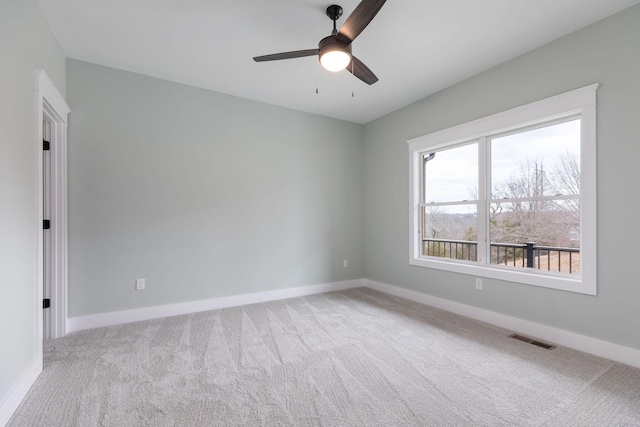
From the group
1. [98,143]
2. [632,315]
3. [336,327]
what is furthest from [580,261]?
[98,143]

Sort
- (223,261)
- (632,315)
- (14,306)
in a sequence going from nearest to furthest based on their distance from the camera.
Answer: (14,306), (632,315), (223,261)

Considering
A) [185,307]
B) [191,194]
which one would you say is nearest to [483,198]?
[191,194]

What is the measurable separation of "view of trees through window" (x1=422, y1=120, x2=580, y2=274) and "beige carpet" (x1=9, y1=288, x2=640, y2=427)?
0.86 m

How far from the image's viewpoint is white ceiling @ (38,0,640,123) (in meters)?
2.15

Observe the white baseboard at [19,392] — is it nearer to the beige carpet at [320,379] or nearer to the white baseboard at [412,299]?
the beige carpet at [320,379]

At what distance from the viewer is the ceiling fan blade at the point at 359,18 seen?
1.62 meters

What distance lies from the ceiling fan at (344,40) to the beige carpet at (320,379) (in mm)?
2329

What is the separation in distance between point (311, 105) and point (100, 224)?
296cm

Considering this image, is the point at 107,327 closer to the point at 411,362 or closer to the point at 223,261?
the point at 223,261

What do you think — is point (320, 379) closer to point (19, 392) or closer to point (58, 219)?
point (19, 392)

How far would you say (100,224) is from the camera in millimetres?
2947

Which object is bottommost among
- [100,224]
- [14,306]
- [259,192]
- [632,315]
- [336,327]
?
[336,327]

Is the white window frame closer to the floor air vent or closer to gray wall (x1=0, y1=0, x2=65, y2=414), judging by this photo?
the floor air vent

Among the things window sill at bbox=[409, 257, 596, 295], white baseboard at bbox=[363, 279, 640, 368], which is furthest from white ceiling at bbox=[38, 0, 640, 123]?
white baseboard at bbox=[363, 279, 640, 368]
